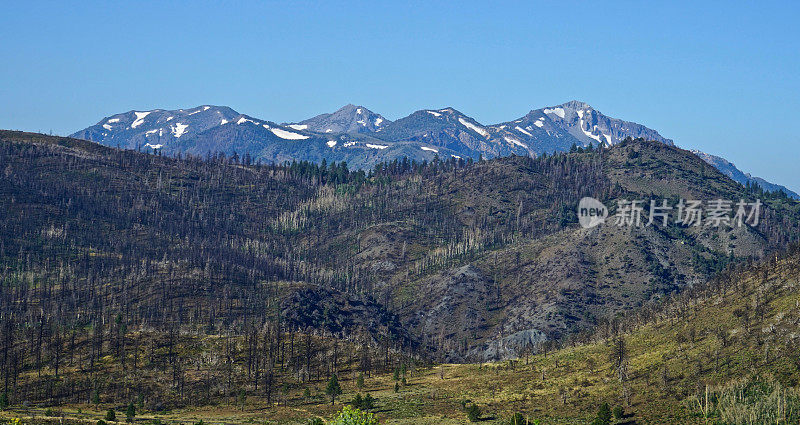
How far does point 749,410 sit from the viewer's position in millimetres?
133500

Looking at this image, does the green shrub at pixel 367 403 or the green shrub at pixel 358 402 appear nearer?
the green shrub at pixel 367 403

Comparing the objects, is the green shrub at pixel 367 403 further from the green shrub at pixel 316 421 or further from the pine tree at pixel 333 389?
the green shrub at pixel 316 421

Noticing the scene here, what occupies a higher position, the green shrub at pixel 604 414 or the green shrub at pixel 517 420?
the green shrub at pixel 604 414

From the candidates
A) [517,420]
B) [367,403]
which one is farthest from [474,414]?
[367,403]

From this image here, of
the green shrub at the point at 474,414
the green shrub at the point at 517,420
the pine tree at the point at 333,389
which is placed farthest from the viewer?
the pine tree at the point at 333,389

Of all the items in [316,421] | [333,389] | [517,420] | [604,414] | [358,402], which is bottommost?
[358,402]

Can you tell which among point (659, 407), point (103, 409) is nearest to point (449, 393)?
point (659, 407)

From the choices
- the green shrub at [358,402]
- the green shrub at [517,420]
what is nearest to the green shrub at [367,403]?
the green shrub at [358,402]

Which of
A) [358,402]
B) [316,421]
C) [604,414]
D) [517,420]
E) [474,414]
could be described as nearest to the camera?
[316,421]

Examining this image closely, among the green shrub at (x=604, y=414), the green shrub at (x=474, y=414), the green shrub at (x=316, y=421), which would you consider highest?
the green shrub at (x=604, y=414)

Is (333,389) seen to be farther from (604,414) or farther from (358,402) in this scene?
(604,414)

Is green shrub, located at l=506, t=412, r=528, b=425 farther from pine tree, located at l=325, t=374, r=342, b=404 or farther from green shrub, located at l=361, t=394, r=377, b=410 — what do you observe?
pine tree, located at l=325, t=374, r=342, b=404

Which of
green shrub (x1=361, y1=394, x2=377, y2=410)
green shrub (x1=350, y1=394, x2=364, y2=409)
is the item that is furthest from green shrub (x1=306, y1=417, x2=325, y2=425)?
green shrub (x1=361, y1=394, x2=377, y2=410)

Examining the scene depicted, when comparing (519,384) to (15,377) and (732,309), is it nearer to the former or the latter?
(732,309)
